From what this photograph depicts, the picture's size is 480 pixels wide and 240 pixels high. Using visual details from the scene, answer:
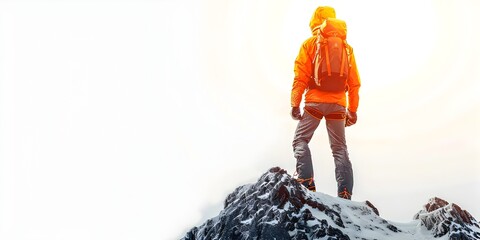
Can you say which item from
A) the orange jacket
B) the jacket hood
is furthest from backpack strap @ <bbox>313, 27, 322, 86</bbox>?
the jacket hood

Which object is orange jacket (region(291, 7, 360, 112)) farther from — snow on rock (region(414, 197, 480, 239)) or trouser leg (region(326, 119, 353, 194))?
snow on rock (region(414, 197, 480, 239))

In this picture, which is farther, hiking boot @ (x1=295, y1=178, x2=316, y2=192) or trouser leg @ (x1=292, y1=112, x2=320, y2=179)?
trouser leg @ (x1=292, y1=112, x2=320, y2=179)

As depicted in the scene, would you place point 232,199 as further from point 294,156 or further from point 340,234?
point 340,234

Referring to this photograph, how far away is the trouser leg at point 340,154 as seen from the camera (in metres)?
11.7

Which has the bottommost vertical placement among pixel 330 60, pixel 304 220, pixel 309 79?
pixel 304 220

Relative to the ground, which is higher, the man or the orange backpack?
the orange backpack

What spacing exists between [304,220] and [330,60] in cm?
420

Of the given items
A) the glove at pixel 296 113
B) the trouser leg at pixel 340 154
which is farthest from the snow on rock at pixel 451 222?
the glove at pixel 296 113

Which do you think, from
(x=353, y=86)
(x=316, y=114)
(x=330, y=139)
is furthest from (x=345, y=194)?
(x=353, y=86)

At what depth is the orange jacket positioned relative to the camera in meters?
12.0

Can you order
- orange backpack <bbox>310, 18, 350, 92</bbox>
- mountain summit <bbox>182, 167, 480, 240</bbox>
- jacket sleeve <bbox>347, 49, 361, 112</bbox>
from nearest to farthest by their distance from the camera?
mountain summit <bbox>182, 167, 480, 240</bbox>
orange backpack <bbox>310, 18, 350, 92</bbox>
jacket sleeve <bbox>347, 49, 361, 112</bbox>

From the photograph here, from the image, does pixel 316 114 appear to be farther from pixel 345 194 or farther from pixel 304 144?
Answer: pixel 345 194

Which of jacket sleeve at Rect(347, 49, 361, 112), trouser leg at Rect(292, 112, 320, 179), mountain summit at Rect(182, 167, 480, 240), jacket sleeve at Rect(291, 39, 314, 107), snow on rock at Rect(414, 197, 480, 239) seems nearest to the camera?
mountain summit at Rect(182, 167, 480, 240)

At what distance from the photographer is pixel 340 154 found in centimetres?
1197
